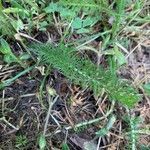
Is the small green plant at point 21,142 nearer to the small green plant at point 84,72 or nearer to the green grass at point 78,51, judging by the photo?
the green grass at point 78,51

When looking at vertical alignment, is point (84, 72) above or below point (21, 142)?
above

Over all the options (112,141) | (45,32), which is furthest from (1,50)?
(112,141)

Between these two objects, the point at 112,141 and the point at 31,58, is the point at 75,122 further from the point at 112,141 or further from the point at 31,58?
the point at 31,58

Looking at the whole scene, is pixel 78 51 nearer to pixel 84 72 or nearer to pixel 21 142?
pixel 84 72

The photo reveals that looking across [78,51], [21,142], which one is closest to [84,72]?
[78,51]

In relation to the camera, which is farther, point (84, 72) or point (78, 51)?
point (78, 51)

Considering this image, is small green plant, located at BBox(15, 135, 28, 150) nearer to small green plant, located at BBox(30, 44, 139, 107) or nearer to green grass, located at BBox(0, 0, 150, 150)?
green grass, located at BBox(0, 0, 150, 150)

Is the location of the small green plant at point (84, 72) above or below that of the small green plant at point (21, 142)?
above

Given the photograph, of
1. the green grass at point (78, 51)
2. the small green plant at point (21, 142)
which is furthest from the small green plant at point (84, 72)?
the small green plant at point (21, 142)
